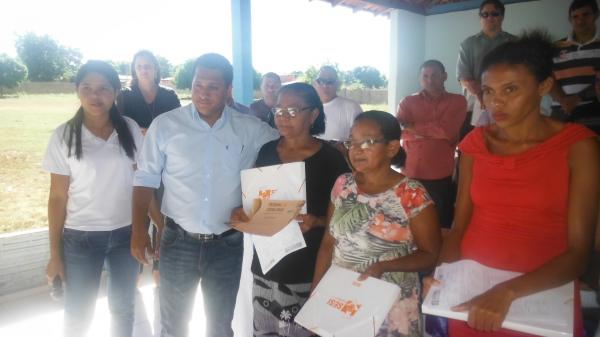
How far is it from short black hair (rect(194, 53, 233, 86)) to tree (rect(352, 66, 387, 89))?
9122 millimetres

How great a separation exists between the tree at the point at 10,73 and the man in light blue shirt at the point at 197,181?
11.3 feet

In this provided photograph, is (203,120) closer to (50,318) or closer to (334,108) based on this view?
(334,108)

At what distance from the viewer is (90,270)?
2.21 m

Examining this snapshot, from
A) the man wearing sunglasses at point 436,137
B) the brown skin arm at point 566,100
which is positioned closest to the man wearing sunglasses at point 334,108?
the man wearing sunglasses at point 436,137

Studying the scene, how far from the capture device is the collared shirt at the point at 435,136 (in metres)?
3.65

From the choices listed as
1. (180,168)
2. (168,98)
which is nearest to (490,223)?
(180,168)

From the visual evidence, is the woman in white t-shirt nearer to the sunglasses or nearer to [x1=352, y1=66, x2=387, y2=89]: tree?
the sunglasses

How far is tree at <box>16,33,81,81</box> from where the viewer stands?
453cm

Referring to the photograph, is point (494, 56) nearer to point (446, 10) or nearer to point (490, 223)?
point (490, 223)

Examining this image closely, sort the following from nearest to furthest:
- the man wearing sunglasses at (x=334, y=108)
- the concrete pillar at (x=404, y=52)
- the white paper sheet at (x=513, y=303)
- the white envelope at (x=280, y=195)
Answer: the white paper sheet at (x=513, y=303) → the white envelope at (x=280, y=195) → the man wearing sunglasses at (x=334, y=108) → the concrete pillar at (x=404, y=52)

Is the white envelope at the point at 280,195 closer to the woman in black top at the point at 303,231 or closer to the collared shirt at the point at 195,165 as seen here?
the woman in black top at the point at 303,231

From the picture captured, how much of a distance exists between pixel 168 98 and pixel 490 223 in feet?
9.65

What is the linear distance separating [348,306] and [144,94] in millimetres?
2836

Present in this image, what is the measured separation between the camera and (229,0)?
469 cm
